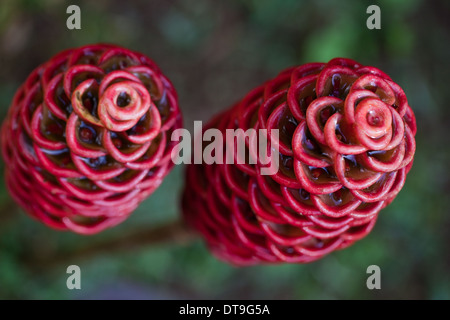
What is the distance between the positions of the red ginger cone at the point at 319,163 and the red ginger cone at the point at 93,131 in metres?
0.18

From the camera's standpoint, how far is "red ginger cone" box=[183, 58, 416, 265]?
815mm

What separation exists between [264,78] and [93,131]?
1.91 metres

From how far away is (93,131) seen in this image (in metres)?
0.98

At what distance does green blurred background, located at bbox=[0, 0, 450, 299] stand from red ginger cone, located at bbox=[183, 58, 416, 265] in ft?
4.80

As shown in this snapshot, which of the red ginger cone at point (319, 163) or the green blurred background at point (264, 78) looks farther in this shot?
the green blurred background at point (264, 78)

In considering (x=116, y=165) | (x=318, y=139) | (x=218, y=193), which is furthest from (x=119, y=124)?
(x=318, y=139)

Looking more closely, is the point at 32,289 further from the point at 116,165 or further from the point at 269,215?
the point at 269,215

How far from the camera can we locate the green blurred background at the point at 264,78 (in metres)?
2.47

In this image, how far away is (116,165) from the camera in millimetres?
987

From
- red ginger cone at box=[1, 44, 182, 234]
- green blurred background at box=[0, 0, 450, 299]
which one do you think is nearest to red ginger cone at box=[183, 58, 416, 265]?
red ginger cone at box=[1, 44, 182, 234]
